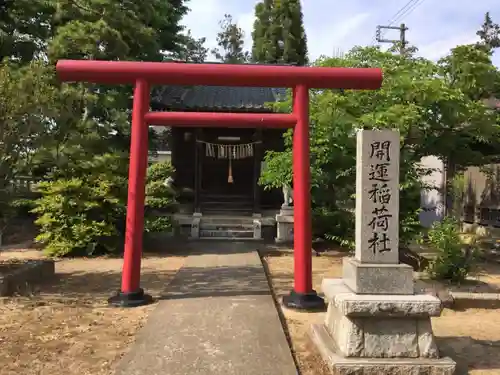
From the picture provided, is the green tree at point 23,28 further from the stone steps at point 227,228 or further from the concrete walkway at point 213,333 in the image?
the concrete walkway at point 213,333

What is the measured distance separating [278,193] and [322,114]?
7.10 meters

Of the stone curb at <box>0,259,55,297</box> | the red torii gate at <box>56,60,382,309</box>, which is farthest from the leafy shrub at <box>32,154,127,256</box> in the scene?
the red torii gate at <box>56,60,382,309</box>

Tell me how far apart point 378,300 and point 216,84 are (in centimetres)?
406

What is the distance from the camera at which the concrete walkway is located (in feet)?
14.0

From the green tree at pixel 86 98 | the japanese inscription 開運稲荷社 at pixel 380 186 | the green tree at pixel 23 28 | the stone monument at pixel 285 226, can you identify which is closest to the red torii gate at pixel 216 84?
the japanese inscription 開運稲荷社 at pixel 380 186

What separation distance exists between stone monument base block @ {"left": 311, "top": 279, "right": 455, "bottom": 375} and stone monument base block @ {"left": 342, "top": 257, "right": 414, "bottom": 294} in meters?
0.06

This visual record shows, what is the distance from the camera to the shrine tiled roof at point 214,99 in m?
15.2

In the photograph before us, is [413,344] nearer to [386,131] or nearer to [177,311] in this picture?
[386,131]

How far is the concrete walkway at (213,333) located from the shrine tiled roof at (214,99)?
770 centimetres

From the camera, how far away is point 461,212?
1533 centimetres

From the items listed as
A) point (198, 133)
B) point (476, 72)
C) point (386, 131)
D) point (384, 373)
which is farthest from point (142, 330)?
point (198, 133)

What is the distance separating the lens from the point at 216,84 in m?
6.89

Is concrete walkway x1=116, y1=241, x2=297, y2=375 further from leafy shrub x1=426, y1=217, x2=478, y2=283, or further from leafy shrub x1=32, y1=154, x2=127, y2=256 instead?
leafy shrub x1=32, y1=154, x2=127, y2=256

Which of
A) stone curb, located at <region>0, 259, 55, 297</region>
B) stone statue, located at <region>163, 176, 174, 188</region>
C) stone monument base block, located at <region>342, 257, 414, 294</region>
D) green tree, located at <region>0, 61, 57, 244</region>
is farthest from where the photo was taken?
stone statue, located at <region>163, 176, 174, 188</region>
